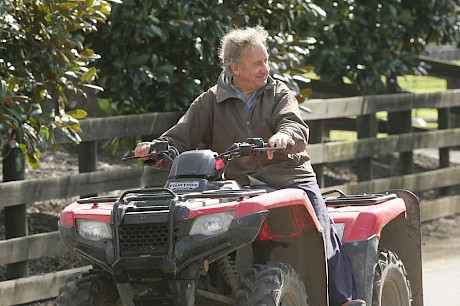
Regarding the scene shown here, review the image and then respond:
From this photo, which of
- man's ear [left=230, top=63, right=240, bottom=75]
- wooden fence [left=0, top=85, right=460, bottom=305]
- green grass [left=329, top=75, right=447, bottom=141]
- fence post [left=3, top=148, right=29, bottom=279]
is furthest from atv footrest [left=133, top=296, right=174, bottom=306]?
green grass [left=329, top=75, right=447, bottom=141]

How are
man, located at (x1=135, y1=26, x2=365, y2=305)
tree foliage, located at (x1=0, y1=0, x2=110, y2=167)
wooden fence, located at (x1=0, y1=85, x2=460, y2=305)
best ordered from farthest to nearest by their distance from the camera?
wooden fence, located at (x1=0, y1=85, x2=460, y2=305) < tree foliage, located at (x1=0, y1=0, x2=110, y2=167) < man, located at (x1=135, y1=26, x2=365, y2=305)

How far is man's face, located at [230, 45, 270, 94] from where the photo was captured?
5.80 m

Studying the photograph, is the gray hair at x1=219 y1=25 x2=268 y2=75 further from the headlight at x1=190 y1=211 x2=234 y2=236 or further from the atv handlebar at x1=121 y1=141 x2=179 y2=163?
the headlight at x1=190 y1=211 x2=234 y2=236

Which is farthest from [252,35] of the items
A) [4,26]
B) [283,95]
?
[4,26]

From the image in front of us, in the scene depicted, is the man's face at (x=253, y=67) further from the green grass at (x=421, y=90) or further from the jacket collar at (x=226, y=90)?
the green grass at (x=421, y=90)

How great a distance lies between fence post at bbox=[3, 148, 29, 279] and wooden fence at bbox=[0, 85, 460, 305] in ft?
0.43

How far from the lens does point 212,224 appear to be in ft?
16.0

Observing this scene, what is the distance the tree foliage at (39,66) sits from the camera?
754 centimetres

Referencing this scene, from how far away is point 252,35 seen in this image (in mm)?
5848

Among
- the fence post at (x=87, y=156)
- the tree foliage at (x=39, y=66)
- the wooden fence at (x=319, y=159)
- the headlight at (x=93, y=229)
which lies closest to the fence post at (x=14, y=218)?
the wooden fence at (x=319, y=159)

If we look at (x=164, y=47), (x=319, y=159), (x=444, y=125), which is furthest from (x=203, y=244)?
(x=444, y=125)

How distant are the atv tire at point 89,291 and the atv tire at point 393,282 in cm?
151

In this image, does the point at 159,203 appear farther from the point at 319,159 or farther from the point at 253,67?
the point at 319,159

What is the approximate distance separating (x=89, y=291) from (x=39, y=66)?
129 inches
